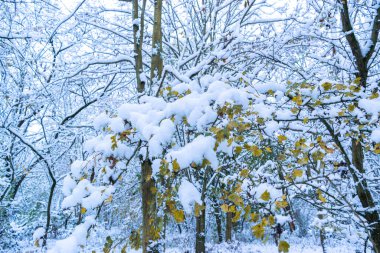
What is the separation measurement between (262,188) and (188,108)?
694 millimetres

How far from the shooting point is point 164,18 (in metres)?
7.52

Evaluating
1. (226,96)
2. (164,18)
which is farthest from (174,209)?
(164,18)

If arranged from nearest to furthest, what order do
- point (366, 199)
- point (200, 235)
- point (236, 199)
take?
point (236, 199)
point (366, 199)
point (200, 235)

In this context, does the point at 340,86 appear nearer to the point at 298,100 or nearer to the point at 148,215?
the point at 298,100

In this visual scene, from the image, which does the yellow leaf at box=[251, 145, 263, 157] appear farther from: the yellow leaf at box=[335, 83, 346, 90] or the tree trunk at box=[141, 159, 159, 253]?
the yellow leaf at box=[335, 83, 346, 90]

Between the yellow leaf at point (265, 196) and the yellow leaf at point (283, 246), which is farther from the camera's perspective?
the yellow leaf at point (265, 196)

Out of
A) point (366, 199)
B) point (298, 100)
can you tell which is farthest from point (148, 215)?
point (366, 199)

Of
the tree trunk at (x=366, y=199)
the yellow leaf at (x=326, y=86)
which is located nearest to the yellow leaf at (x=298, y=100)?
the yellow leaf at (x=326, y=86)

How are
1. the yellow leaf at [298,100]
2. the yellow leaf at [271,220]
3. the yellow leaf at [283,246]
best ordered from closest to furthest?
the yellow leaf at [283,246]
the yellow leaf at [271,220]
the yellow leaf at [298,100]

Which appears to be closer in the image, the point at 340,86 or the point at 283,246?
the point at 283,246

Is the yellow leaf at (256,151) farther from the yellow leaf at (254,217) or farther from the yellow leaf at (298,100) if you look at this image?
the yellow leaf at (298,100)

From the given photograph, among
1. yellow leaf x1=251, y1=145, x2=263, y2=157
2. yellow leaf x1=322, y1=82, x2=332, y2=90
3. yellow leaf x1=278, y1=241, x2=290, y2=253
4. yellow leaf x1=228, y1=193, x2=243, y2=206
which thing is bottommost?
yellow leaf x1=278, y1=241, x2=290, y2=253

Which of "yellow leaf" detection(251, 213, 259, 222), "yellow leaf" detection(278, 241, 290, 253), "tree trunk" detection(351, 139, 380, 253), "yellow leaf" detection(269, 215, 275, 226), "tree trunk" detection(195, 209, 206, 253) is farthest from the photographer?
"tree trunk" detection(195, 209, 206, 253)

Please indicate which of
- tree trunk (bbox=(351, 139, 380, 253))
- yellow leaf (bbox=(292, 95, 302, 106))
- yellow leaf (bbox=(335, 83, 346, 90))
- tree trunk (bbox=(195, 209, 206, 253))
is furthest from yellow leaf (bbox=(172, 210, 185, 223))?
tree trunk (bbox=(195, 209, 206, 253))
